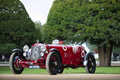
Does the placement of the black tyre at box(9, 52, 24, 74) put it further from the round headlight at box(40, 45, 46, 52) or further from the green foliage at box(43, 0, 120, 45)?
the green foliage at box(43, 0, 120, 45)

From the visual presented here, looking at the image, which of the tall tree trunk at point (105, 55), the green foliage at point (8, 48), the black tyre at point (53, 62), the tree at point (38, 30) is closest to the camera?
the black tyre at point (53, 62)

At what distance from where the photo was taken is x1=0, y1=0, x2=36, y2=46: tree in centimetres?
3428

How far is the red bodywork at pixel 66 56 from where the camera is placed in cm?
1387

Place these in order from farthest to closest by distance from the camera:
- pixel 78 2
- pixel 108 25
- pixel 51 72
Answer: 1. pixel 78 2
2. pixel 108 25
3. pixel 51 72

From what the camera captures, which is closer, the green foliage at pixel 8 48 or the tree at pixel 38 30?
the tree at pixel 38 30

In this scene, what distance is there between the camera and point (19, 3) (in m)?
37.0

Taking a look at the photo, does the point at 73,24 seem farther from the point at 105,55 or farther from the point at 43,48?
the point at 43,48

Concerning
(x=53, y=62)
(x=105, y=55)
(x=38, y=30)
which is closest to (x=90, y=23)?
(x=105, y=55)

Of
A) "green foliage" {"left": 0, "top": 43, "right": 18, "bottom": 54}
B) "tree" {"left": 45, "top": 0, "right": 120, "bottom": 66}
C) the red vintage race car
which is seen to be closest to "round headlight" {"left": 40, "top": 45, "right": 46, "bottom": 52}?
the red vintage race car

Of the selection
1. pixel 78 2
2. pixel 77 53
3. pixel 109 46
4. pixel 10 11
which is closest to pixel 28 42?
pixel 10 11

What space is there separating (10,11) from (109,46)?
516 inches

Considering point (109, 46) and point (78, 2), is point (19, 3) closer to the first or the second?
point (78, 2)

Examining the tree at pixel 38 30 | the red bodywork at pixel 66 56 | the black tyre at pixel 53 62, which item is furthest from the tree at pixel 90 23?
the black tyre at pixel 53 62

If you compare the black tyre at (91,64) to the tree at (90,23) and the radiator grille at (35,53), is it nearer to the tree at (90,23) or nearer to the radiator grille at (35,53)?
the radiator grille at (35,53)
